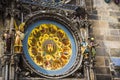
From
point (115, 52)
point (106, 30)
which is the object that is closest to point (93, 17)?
point (106, 30)

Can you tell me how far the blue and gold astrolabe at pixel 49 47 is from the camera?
7531 mm

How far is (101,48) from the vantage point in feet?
27.9

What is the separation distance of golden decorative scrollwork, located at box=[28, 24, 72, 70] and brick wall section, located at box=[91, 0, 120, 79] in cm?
98

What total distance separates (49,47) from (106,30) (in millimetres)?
1840

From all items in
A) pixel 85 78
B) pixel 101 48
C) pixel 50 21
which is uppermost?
pixel 50 21

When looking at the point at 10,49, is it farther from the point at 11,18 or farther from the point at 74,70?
the point at 74,70

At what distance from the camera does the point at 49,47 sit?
7816 mm

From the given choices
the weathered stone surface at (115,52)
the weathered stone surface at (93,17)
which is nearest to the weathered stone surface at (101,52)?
the weathered stone surface at (115,52)

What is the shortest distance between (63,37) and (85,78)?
3.84 ft

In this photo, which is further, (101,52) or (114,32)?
(114,32)

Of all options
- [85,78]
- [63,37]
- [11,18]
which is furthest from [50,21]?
[85,78]

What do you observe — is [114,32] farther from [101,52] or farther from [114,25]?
[101,52]

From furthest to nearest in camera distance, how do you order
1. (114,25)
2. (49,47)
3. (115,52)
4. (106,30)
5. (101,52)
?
(114,25), (106,30), (115,52), (101,52), (49,47)

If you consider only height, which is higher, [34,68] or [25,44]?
[25,44]
